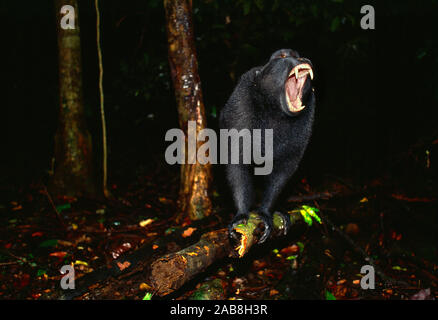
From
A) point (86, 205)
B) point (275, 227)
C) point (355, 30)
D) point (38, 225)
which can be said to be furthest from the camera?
point (355, 30)

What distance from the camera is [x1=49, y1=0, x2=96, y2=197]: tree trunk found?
488 cm

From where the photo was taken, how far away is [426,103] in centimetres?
619

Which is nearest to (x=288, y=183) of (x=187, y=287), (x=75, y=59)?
(x=187, y=287)

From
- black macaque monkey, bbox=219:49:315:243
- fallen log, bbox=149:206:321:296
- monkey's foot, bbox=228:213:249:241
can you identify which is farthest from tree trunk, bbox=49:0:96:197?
fallen log, bbox=149:206:321:296

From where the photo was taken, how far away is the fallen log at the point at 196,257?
2.09 meters

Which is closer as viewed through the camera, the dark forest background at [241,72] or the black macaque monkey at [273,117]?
the black macaque monkey at [273,117]

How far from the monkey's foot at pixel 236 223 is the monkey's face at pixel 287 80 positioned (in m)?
1.13

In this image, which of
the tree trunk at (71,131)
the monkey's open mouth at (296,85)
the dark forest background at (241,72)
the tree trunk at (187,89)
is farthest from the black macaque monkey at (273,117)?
the tree trunk at (71,131)

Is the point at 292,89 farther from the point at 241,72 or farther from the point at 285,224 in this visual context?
the point at 241,72

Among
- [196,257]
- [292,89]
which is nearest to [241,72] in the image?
[292,89]

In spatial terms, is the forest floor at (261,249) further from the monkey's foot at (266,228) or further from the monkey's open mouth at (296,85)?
the monkey's open mouth at (296,85)

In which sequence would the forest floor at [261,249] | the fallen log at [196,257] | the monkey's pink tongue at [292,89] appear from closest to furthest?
the fallen log at [196,257] < the monkey's pink tongue at [292,89] < the forest floor at [261,249]

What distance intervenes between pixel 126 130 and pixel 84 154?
135 inches

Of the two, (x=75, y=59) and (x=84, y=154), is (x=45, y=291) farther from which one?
(x=75, y=59)
